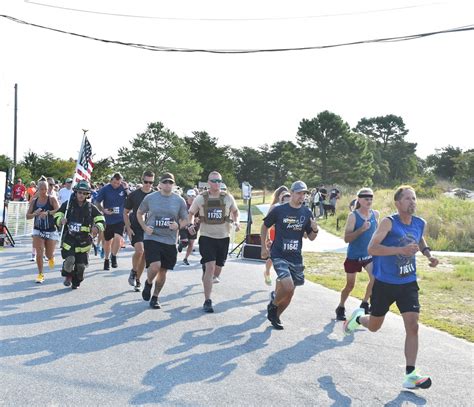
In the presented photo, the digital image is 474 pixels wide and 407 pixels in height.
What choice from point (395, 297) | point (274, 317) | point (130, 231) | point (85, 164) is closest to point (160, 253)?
point (130, 231)

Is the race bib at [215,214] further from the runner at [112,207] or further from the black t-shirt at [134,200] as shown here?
the runner at [112,207]

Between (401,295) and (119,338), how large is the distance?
311 centimetres

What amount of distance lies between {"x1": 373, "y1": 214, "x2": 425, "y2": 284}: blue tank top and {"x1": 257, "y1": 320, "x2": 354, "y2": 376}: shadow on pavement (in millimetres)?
1178

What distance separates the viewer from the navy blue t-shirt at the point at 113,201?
1159 cm

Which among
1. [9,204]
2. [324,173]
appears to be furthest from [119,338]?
[324,173]

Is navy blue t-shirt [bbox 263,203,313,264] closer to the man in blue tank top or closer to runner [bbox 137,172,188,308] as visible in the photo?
runner [bbox 137,172,188,308]

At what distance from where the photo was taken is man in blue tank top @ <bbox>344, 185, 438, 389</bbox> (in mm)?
5293

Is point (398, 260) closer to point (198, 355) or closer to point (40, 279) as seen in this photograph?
point (198, 355)

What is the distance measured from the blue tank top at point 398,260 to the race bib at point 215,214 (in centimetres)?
343

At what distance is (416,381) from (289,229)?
282 centimetres

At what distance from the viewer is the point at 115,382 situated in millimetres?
4785

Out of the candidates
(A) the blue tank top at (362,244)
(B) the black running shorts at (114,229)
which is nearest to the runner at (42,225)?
(B) the black running shorts at (114,229)

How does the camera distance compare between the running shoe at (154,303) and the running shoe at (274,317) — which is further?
the running shoe at (154,303)


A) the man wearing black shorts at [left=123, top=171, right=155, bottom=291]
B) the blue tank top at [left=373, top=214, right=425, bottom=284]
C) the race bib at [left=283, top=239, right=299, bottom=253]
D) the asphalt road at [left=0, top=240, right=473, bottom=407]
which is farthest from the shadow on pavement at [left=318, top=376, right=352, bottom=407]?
the man wearing black shorts at [left=123, top=171, right=155, bottom=291]
